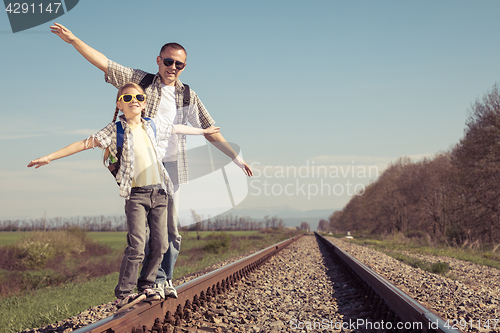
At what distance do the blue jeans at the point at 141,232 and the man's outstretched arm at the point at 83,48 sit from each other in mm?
985

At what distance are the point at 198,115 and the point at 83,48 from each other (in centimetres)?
115

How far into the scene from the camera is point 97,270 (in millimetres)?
23844

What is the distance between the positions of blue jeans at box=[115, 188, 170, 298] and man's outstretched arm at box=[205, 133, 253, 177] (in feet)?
2.41

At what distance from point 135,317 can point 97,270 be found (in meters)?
23.7

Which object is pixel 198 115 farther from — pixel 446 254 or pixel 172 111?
pixel 446 254

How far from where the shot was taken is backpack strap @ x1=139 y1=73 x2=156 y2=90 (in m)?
3.11

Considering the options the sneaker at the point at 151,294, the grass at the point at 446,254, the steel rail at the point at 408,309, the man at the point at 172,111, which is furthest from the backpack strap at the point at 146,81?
the grass at the point at 446,254

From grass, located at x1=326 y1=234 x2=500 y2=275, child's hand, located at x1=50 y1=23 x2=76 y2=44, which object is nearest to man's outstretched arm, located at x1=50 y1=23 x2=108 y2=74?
child's hand, located at x1=50 y1=23 x2=76 y2=44

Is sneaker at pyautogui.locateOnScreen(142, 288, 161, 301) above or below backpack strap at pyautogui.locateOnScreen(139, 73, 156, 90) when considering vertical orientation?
below

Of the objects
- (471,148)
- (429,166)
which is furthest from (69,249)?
(429,166)

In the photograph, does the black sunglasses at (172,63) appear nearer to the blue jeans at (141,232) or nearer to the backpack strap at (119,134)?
the backpack strap at (119,134)

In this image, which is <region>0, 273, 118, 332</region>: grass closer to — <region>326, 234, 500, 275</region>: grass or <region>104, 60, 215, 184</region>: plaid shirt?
<region>104, 60, 215, 184</region>: plaid shirt

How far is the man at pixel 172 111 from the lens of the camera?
3.14 meters

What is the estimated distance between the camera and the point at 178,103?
11.0 feet
